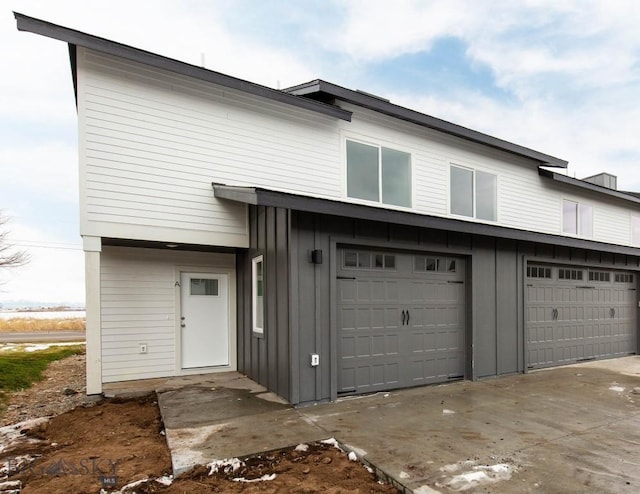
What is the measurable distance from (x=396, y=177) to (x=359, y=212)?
3.21 m

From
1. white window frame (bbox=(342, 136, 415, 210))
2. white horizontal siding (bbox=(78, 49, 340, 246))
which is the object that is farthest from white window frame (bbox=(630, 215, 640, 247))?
white horizontal siding (bbox=(78, 49, 340, 246))

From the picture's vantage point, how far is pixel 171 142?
597cm

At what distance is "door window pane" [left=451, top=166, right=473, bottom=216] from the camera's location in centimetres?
876

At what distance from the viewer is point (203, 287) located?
23.6ft

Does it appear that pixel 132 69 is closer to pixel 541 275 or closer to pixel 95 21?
pixel 95 21

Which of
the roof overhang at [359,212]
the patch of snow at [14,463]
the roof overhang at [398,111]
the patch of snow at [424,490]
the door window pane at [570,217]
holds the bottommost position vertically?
the patch of snow at [14,463]

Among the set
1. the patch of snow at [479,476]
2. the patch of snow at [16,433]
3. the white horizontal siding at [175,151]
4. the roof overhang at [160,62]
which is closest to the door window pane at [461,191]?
the roof overhang at [160,62]

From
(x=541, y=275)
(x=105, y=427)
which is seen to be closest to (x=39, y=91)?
(x=105, y=427)

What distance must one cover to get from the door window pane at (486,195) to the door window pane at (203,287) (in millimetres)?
6021

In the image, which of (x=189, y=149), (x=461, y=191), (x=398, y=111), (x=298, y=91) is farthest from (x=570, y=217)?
(x=189, y=149)

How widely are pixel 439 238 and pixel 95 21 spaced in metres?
8.81

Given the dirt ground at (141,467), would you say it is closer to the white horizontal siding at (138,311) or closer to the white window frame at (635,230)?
the white horizontal siding at (138,311)

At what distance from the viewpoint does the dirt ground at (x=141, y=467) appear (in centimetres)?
296

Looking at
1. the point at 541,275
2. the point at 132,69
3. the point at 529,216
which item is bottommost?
the point at 541,275
